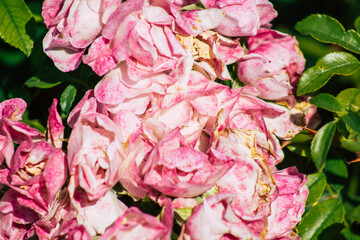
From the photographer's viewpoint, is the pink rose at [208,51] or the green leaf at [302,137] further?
the green leaf at [302,137]

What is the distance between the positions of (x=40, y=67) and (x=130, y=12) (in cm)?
34

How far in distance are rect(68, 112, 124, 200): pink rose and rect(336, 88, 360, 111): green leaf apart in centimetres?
42

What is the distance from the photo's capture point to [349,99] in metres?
0.82

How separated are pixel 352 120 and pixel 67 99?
0.48 m

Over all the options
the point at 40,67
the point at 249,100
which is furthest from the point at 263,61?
the point at 40,67

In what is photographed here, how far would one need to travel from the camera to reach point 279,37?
83cm

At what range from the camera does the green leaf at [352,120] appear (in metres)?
0.74

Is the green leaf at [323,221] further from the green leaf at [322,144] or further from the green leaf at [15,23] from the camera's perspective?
the green leaf at [15,23]

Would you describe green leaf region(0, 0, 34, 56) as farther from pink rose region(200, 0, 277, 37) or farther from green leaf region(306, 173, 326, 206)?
green leaf region(306, 173, 326, 206)

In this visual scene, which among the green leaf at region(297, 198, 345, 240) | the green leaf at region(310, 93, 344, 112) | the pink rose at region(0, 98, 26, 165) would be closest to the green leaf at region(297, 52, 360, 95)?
the green leaf at region(310, 93, 344, 112)

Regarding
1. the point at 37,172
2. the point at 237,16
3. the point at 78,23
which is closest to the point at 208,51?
the point at 237,16

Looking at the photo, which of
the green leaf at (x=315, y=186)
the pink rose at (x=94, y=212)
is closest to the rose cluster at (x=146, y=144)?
the pink rose at (x=94, y=212)

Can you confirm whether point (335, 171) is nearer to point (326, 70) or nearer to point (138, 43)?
point (326, 70)

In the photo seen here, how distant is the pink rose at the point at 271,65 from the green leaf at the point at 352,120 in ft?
0.34
